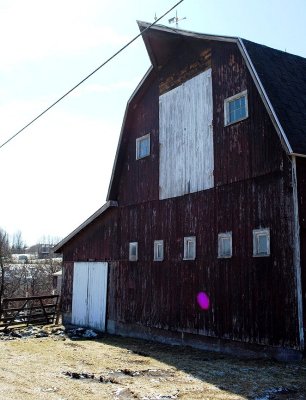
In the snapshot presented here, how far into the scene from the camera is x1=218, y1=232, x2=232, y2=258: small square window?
12000 millimetres

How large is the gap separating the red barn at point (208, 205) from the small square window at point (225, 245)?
3cm

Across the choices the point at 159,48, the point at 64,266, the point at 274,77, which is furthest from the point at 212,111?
the point at 64,266

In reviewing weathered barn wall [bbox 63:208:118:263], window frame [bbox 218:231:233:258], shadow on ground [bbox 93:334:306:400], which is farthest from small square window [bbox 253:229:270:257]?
weathered barn wall [bbox 63:208:118:263]

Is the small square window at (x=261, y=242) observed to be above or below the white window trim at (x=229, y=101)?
below

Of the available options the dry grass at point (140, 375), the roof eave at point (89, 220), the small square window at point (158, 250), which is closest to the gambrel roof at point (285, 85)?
the dry grass at point (140, 375)

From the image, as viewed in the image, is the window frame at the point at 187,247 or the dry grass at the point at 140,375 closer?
the dry grass at the point at 140,375

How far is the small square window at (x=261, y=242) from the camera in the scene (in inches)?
430

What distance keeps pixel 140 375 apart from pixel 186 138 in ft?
23.1

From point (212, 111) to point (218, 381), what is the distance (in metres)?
7.18

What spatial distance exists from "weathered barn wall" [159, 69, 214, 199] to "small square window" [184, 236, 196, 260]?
4.33ft

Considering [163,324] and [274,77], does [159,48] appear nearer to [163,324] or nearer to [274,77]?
[274,77]

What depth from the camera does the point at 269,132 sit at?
1117 centimetres

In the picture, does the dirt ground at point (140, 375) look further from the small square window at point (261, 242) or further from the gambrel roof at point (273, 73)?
the gambrel roof at point (273, 73)

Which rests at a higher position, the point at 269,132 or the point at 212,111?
the point at 212,111
